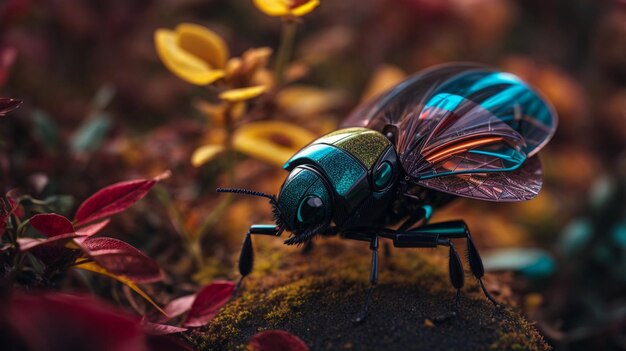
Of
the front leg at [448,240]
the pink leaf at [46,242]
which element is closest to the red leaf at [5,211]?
the pink leaf at [46,242]

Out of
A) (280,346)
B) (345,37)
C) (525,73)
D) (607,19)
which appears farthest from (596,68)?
(280,346)

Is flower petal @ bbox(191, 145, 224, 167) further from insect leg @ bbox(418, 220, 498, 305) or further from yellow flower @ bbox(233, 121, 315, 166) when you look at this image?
insect leg @ bbox(418, 220, 498, 305)

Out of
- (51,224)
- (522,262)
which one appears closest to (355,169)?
(51,224)

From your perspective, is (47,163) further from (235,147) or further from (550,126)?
(550,126)

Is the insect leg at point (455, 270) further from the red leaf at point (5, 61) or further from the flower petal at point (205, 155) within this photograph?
the red leaf at point (5, 61)

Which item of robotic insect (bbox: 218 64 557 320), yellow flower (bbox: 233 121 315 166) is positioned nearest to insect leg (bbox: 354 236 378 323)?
robotic insect (bbox: 218 64 557 320)

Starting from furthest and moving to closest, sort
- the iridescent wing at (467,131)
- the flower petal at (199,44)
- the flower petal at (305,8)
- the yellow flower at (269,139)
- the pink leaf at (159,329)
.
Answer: the yellow flower at (269,139)
the flower petal at (199,44)
the flower petal at (305,8)
the iridescent wing at (467,131)
the pink leaf at (159,329)
